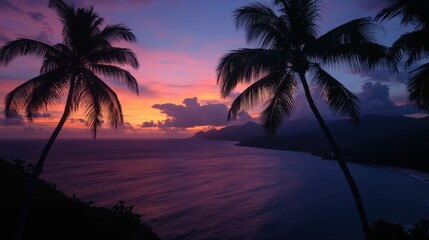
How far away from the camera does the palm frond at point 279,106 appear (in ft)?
39.6

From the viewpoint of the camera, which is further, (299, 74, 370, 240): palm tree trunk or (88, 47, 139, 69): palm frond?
(88, 47, 139, 69): palm frond

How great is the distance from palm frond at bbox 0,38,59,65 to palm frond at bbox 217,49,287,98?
8.22 meters

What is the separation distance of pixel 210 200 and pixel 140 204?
41.3ft

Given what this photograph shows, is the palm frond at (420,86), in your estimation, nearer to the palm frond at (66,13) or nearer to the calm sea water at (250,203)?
the palm frond at (66,13)

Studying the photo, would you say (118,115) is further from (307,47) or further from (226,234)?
(226,234)

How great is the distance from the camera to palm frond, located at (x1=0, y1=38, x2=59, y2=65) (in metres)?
11.7

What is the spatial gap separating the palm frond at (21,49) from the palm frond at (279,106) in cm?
1060

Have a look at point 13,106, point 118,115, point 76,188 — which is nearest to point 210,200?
point 76,188

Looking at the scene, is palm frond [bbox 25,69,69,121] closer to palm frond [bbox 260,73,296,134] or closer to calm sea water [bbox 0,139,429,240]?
palm frond [bbox 260,73,296,134]

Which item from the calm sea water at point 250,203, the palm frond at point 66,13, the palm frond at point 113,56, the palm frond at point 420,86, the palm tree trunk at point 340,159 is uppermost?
the palm frond at point 66,13

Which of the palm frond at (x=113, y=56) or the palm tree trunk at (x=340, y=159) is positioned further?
the palm frond at (x=113, y=56)

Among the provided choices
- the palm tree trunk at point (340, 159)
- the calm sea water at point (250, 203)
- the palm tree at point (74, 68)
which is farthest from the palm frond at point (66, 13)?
the calm sea water at point (250, 203)

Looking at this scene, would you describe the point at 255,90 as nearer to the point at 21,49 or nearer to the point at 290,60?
Result: the point at 290,60

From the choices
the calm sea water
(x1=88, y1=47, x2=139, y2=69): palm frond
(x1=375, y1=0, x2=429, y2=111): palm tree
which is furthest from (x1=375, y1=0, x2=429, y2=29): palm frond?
the calm sea water
